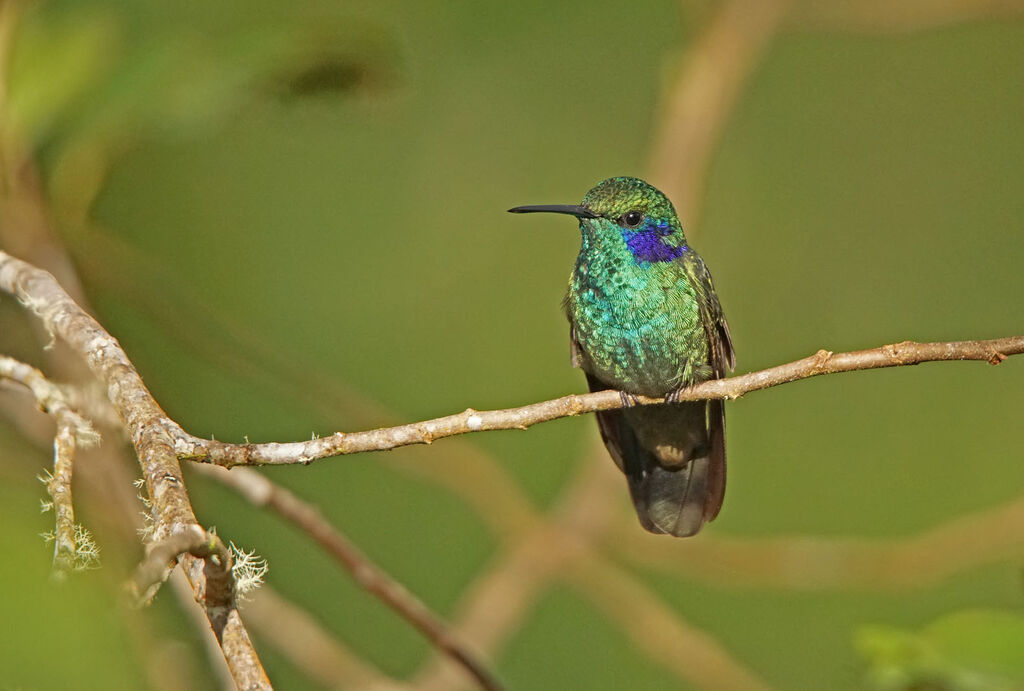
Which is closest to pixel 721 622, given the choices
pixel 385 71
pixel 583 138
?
pixel 583 138

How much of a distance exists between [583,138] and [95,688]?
479 centimetres

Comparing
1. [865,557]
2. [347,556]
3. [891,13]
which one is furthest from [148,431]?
[891,13]

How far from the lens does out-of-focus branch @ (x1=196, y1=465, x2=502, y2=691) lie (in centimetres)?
214

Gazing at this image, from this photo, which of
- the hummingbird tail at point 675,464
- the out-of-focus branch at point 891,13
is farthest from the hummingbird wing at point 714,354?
the out-of-focus branch at point 891,13

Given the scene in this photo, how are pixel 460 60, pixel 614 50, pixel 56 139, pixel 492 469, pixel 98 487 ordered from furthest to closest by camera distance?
pixel 614 50, pixel 460 60, pixel 492 469, pixel 56 139, pixel 98 487

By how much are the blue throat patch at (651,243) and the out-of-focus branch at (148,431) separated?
59.1 inches

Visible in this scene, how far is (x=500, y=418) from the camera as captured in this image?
1806 millimetres

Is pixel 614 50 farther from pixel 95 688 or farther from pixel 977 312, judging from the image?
pixel 95 688

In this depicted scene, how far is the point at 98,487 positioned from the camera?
9.02 feet

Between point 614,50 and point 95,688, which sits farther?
point 614,50

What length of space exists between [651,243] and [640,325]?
258 mm

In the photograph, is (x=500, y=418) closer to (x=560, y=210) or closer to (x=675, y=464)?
(x=560, y=210)

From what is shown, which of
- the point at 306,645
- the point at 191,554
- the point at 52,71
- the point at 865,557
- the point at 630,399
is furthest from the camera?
the point at 865,557

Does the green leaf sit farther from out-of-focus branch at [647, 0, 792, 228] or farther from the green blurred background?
out-of-focus branch at [647, 0, 792, 228]
